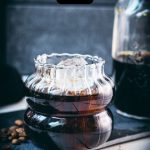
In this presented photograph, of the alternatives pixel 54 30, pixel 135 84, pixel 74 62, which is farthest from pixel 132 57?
pixel 54 30

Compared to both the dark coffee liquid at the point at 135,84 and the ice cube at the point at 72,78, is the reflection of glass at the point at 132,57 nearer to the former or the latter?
the dark coffee liquid at the point at 135,84

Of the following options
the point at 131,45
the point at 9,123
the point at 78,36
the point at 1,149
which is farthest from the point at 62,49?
the point at 1,149

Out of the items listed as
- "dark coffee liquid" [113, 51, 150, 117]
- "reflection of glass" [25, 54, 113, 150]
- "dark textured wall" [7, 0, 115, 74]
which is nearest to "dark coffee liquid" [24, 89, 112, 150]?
"reflection of glass" [25, 54, 113, 150]

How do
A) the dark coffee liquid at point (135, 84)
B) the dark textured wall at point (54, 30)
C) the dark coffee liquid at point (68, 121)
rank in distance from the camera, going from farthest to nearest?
the dark textured wall at point (54, 30) < the dark coffee liquid at point (135, 84) < the dark coffee liquid at point (68, 121)

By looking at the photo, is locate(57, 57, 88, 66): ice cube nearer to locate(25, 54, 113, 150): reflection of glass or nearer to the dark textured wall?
locate(25, 54, 113, 150): reflection of glass

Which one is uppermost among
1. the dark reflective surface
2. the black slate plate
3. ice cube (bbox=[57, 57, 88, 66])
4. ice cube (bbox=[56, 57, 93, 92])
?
ice cube (bbox=[57, 57, 88, 66])

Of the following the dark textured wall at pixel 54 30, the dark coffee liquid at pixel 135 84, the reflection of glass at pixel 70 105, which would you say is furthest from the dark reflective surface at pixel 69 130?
the dark textured wall at pixel 54 30

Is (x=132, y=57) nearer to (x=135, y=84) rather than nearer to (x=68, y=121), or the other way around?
(x=135, y=84)
